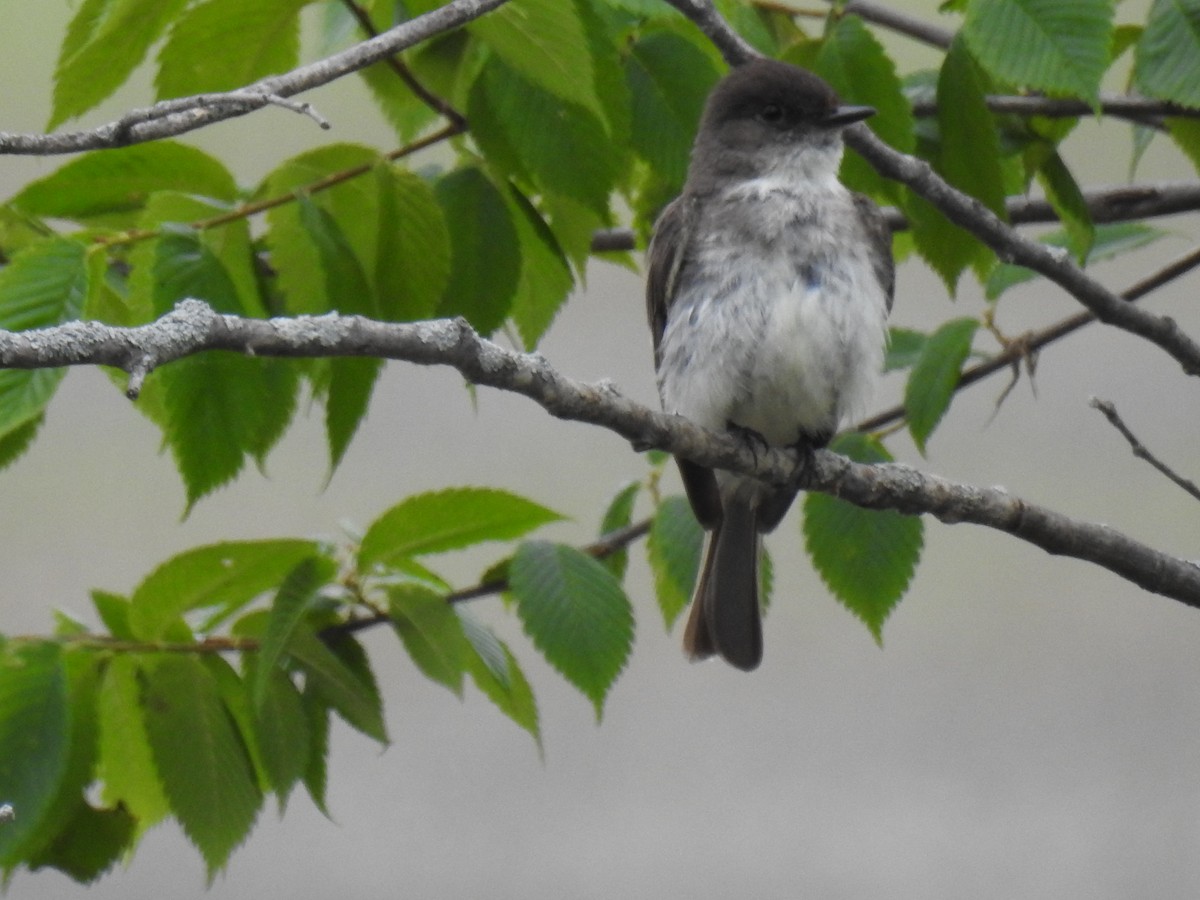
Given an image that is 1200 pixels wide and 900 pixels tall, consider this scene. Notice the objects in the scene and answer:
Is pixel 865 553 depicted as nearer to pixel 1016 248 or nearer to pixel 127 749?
pixel 1016 248

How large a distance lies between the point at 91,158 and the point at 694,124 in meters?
0.89

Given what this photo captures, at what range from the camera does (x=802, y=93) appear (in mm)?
3066

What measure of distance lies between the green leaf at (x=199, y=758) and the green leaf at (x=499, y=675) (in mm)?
355

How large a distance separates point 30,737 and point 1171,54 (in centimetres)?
177

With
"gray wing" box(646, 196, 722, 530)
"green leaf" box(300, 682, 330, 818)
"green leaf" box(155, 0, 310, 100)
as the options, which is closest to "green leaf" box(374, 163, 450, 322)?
→ "green leaf" box(155, 0, 310, 100)

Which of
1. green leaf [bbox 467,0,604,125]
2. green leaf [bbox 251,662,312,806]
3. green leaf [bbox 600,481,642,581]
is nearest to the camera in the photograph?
green leaf [bbox 467,0,604,125]

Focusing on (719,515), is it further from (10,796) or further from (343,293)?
(10,796)

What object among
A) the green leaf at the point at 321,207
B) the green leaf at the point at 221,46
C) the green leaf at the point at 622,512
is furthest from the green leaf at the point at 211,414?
the green leaf at the point at 622,512

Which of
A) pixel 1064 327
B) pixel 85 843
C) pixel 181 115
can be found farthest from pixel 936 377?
pixel 85 843

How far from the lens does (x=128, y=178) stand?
2.33 meters

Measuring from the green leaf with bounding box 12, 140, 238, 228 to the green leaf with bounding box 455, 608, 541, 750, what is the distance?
75 centimetres

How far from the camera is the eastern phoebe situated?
9.74 feet

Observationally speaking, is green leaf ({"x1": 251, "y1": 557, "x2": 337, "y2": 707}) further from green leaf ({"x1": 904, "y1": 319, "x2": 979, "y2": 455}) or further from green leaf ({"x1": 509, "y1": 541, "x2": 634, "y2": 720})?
green leaf ({"x1": 904, "y1": 319, "x2": 979, "y2": 455})

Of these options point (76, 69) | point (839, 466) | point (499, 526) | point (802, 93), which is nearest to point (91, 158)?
point (76, 69)
